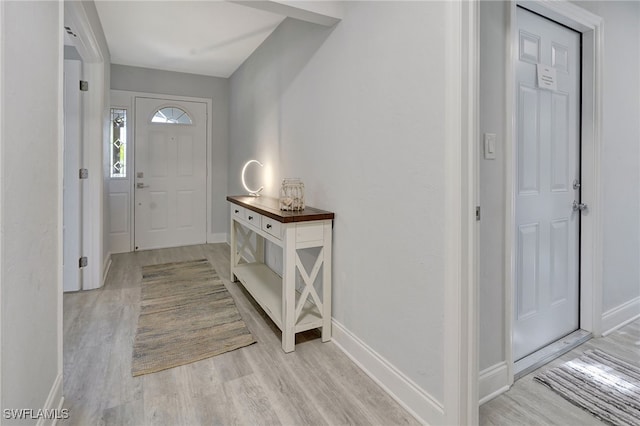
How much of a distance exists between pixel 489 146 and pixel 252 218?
1.79 m

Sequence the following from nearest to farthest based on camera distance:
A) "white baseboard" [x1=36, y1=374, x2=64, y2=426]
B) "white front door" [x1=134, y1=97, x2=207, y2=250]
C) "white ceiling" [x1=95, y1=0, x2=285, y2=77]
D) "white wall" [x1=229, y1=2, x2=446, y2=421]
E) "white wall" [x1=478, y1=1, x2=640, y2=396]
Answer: "white baseboard" [x1=36, y1=374, x2=64, y2=426] < "white wall" [x1=229, y1=2, x2=446, y2=421] < "white wall" [x1=478, y1=1, x2=640, y2=396] < "white ceiling" [x1=95, y1=0, x2=285, y2=77] < "white front door" [x1=134, y1=97, x2=207, y2=250]

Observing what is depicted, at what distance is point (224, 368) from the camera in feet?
6.25

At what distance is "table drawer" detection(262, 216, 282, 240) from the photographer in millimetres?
2182

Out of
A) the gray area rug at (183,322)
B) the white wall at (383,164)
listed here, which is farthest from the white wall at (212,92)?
the white wall at (383,164)

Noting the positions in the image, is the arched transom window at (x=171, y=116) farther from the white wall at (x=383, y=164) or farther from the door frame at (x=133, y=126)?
the white wall at (x=383, y=164)

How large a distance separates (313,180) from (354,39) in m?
0.99

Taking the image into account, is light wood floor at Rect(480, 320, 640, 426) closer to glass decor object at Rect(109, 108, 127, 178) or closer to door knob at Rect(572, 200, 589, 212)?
door knob at Rect(572, 200, 589, 212)

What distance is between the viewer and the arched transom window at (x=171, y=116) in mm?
4586

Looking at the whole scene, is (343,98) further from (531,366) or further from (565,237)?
(531,366)

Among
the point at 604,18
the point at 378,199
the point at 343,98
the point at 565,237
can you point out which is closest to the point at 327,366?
the point at 378,199

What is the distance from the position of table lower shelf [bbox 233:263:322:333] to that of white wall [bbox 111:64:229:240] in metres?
1.96

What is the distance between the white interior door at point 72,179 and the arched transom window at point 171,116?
1.55 metres

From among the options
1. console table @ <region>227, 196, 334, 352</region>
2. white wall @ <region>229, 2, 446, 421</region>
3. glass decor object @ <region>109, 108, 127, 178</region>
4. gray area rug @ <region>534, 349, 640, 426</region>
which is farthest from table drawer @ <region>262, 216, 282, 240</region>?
glass decor object @ <region>109, 108, 127, 178</region>

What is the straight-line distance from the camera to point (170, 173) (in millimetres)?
4711
